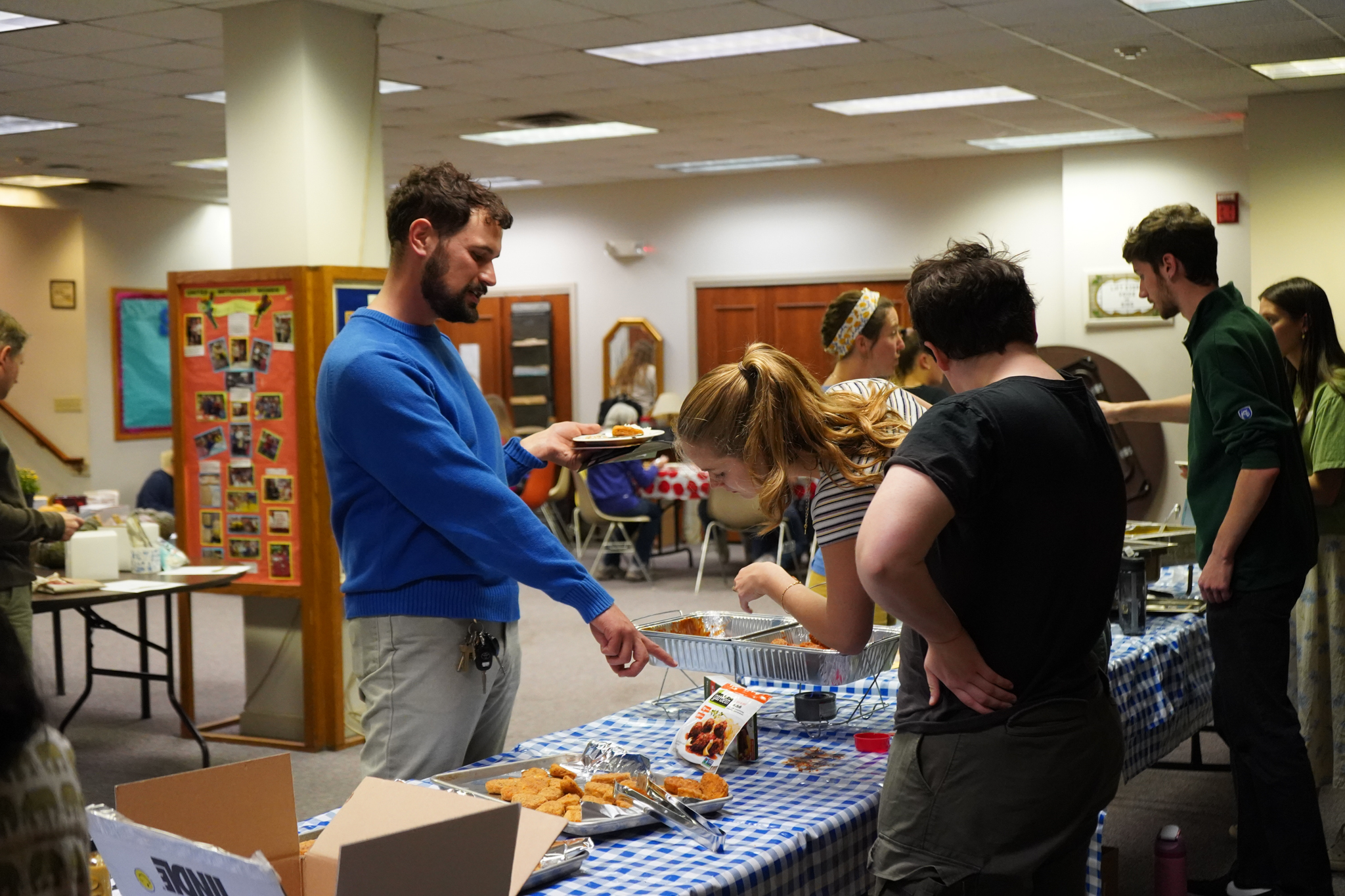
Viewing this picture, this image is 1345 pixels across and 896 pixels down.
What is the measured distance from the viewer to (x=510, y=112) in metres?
7.51

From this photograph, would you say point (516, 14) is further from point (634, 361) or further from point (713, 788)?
point (634, 361)

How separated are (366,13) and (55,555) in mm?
2467

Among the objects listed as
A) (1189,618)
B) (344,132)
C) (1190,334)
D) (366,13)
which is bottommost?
(1189,618)

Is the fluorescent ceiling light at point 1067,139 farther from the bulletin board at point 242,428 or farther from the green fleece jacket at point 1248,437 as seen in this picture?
the green fleece jacket at point 1248,437

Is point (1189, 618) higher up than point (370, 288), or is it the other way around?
point (370, 288)

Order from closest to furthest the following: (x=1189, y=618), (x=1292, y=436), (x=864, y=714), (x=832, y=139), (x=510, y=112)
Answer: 1. (x=864, y=714)
2. (x=1292, y=436)
3. (x=1189, y=618)
4. (x=510, y=112)
5. (x=832, y=139)

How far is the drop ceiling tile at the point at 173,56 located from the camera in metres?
5.74

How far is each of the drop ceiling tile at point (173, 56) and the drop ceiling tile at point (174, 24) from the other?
0.17 metres

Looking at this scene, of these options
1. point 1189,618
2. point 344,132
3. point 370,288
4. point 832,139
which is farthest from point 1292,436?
point 832,139

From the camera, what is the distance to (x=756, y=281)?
34.9ft

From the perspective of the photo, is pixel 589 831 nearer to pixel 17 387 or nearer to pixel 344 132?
pixel 344 132

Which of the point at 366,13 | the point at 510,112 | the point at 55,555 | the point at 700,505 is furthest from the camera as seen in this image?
the point at 700,505

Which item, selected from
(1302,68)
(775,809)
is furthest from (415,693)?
(1302,68)

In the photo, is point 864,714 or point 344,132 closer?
point 864,714
